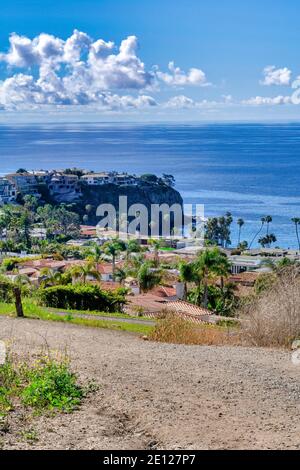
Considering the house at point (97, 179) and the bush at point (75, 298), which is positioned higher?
the house at point (97, 179)

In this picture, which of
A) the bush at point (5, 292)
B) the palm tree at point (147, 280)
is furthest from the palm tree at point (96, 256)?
the bush at point (5, 292)

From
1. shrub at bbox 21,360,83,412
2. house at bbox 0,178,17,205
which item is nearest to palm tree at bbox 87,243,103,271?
shrub at bbox 21,360,83,412

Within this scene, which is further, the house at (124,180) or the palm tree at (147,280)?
the house at (124,180)

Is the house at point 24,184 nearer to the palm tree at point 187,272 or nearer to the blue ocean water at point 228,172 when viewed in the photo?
the blue ocean water at point 228,172

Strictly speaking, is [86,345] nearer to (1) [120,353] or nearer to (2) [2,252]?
(1) [120,353]

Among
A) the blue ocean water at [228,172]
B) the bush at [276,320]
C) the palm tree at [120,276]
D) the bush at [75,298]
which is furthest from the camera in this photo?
the blue ocean water at [228,172]

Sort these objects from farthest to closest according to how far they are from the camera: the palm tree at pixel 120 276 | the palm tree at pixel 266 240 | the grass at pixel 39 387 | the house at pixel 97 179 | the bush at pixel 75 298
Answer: the house at pixel 97 179 < the palm tree at pixel 266 240 < the palm tree at pixel 120 276 < the bush at pixel 75 298 < the grass at pixel 39 387

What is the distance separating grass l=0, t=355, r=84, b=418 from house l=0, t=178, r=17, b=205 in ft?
316

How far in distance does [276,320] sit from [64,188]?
10192cm

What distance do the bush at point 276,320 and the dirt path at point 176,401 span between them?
0.79 metres

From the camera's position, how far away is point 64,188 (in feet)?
369

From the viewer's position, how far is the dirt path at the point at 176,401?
670 cm

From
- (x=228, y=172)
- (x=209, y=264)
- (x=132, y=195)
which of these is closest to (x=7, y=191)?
(x=132, y=195)

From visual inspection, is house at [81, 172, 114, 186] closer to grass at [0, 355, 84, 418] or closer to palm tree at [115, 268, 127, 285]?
palm tree at [115, 268, 127, 285]
